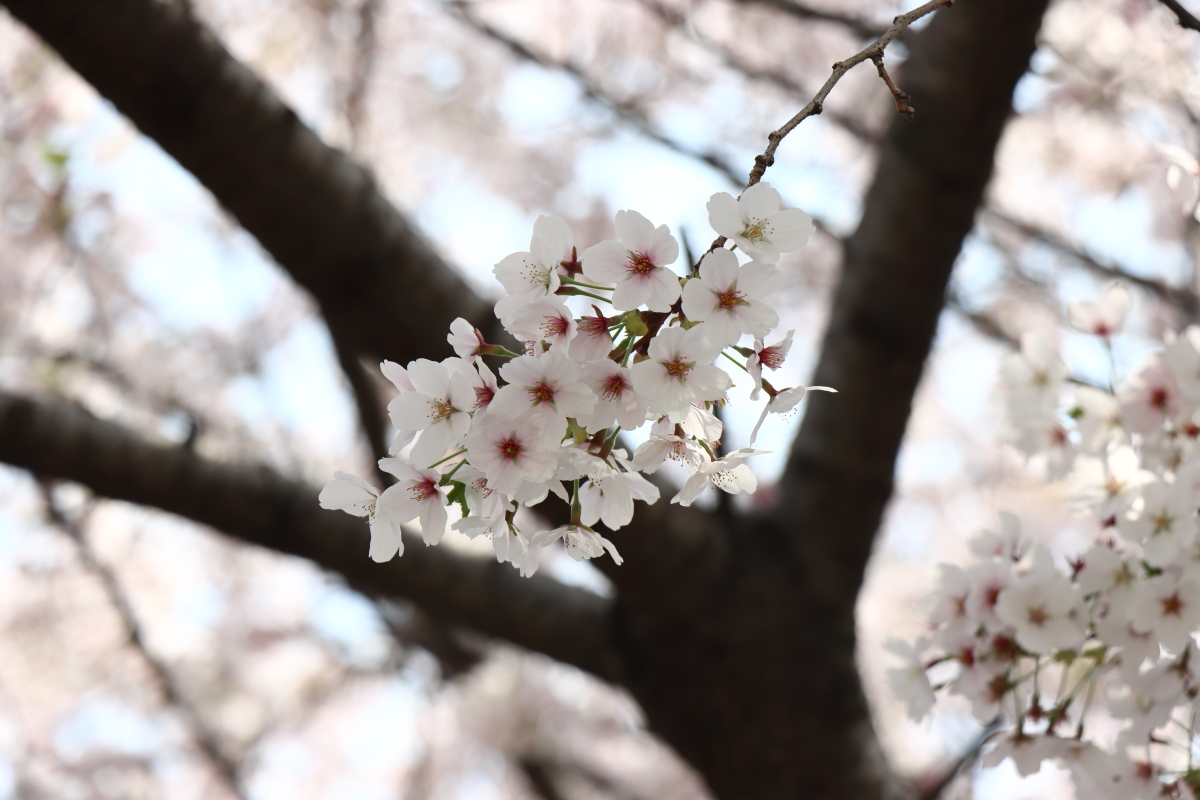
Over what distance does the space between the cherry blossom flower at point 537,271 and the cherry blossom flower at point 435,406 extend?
49 millimetres

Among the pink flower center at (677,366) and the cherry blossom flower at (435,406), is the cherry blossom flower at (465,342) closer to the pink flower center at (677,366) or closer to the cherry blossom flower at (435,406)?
the cherry blossom flower at (435,406)

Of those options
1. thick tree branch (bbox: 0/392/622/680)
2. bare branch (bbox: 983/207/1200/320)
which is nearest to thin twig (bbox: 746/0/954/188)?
thick tree branch (bbox: 0/392/622/680)

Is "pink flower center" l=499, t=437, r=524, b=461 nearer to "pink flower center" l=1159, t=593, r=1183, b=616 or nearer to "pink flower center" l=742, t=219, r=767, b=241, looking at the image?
"pink flower center" l=742, t=219, r=767, b=241

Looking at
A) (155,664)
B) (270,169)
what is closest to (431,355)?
(270,169)

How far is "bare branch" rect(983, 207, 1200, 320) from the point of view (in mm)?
2207

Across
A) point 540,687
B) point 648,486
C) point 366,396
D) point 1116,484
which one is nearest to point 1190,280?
point 1116,484

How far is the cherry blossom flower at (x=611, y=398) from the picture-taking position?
51 cm

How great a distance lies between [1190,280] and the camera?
8.36ft

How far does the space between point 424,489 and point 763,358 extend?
256 millimetres

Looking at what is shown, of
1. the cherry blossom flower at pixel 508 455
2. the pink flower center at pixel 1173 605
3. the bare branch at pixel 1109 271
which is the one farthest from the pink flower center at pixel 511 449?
the bare branch at pixel 1109 271

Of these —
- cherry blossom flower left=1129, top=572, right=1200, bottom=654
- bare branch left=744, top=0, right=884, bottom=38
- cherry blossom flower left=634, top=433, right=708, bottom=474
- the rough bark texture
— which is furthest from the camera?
bare branch left=744, top=0, right=884, bottom=38

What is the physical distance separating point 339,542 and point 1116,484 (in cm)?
125

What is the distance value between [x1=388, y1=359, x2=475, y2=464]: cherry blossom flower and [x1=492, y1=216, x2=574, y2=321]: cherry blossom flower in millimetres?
49

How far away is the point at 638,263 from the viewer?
506 mm
